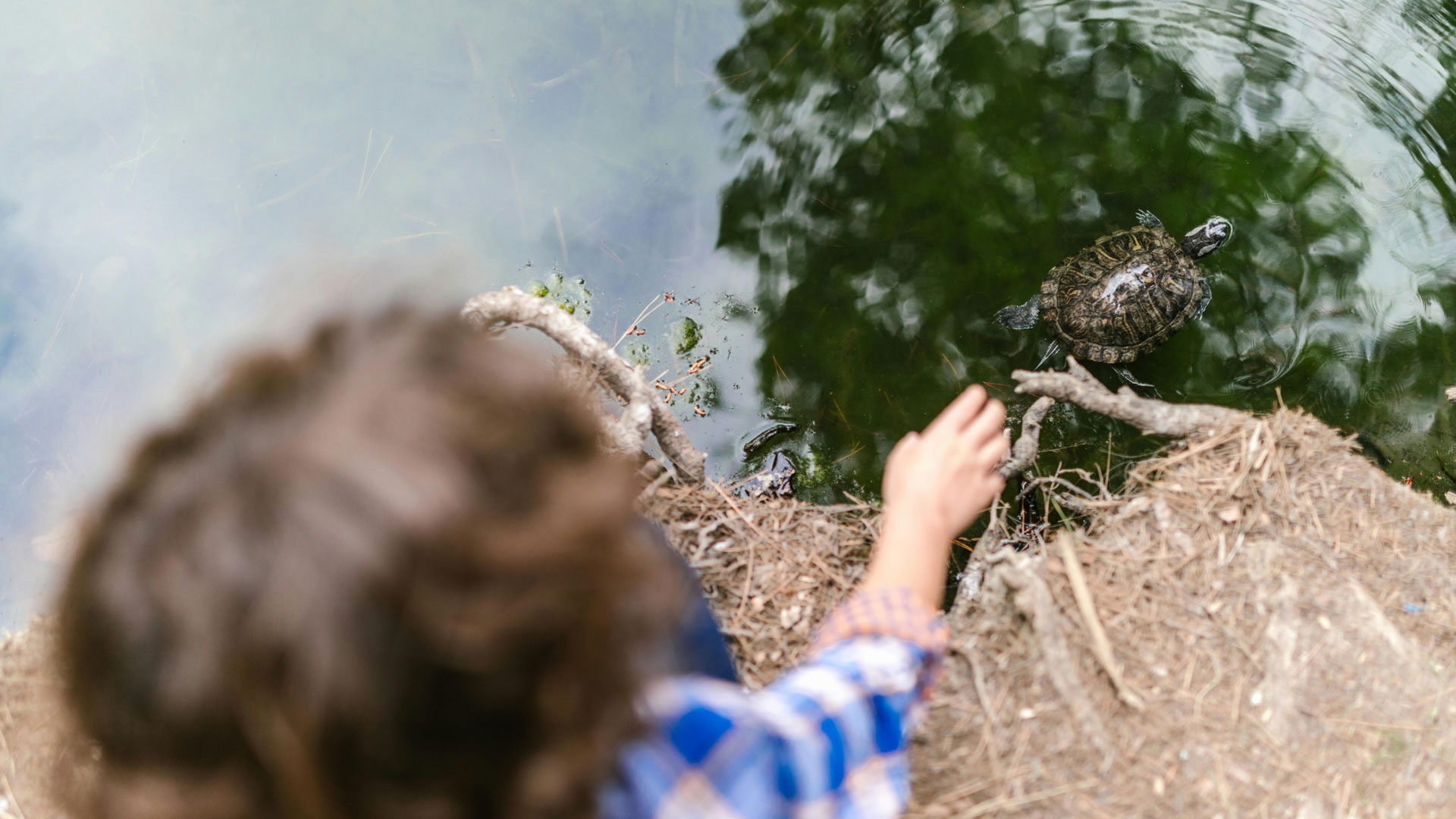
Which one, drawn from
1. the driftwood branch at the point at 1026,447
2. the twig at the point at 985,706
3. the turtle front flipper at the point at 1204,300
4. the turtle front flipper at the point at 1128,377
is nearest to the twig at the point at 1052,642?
the twig at the point at 985,706

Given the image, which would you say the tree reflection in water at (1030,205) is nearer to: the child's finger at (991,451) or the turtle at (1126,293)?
the turtle at (1126,293)

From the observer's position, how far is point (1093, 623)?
6.44 ft

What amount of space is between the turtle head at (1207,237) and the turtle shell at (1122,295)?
2.2 inches

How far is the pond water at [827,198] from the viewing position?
10.9ft

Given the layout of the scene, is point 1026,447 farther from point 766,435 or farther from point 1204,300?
point 1204,300

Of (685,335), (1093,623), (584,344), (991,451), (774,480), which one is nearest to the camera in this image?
(991,451)

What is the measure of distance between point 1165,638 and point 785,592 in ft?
3.68

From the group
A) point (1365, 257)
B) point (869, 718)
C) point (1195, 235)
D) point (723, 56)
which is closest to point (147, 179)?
point (723, 56)

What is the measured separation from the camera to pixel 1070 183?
3.54m

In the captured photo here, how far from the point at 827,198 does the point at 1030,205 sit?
3.54 ft

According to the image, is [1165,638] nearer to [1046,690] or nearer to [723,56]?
[1046,690]


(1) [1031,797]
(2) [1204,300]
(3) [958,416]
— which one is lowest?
(1) [1031,797]

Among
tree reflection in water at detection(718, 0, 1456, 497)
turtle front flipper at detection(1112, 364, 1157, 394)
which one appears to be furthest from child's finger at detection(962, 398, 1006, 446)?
turtle front flipper at detection(1112, 364, 1157, 394)

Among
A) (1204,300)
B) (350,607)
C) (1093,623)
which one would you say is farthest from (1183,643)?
(1204,300)
